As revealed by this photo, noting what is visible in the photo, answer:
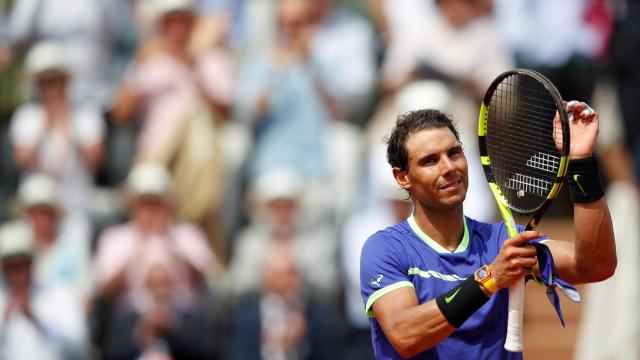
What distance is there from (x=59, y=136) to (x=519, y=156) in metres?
4.71

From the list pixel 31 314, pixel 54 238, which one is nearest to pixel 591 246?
pixel 31 314

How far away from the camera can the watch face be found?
3717 mm

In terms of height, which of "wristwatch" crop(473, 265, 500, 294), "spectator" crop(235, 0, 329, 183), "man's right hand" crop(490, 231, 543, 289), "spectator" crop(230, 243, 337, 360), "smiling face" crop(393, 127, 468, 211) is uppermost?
"spectator" crop(235, 0, 329, 183)

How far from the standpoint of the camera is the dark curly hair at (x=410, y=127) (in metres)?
4.09

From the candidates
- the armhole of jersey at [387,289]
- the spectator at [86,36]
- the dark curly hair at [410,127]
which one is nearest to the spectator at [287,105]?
the spectator at [86,36]

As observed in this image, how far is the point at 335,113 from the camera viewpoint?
815cm

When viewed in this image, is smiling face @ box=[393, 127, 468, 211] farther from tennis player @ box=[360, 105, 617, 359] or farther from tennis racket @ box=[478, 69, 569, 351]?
tennis racket @ box=[478, 69, 569, 351]

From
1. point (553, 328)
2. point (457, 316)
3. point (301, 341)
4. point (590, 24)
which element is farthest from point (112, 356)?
point (457, 316)

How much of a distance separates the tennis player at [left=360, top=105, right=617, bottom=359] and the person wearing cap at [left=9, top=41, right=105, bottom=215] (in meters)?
4.39

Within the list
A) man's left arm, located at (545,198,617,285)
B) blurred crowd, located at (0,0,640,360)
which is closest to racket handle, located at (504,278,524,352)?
man's left arm, located at (545,198,617,285)

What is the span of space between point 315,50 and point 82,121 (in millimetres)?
1651

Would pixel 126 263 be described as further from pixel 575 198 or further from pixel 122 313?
pixel 575 198

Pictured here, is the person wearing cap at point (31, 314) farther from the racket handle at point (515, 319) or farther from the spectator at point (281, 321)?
the racket handle at point (515, 319)

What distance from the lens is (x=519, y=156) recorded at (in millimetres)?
4199
